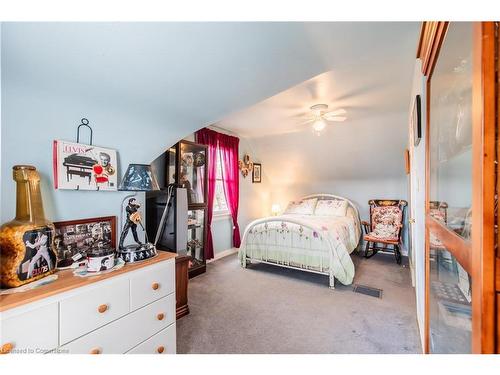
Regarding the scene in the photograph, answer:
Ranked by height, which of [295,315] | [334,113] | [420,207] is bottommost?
[295,315]

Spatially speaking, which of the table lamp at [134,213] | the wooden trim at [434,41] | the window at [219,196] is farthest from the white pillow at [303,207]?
the table lamp at [134,213]

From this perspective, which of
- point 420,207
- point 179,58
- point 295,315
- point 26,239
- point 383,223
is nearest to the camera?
point 26,239

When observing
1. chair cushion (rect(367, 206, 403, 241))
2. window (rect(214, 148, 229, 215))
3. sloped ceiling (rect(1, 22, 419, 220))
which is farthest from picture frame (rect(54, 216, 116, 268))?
chair cushion (rect(367, 206, 403, 241))

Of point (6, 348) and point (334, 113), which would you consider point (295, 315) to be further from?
point (334, 113)

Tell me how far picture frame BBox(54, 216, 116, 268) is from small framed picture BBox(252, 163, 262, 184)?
3.57 meters

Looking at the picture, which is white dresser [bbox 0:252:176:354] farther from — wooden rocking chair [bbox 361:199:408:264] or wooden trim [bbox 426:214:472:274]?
wooden rocking chair [bbox 361:199:408:264]

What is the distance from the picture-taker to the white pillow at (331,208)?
421 cm

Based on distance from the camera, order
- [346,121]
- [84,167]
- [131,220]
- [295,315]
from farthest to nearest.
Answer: [346,121] < [295,315] < [131,220] < [84,167]

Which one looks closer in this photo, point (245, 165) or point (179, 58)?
point (179, 58)

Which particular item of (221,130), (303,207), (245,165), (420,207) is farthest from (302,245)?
(221,130)

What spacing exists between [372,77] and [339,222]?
223 cm

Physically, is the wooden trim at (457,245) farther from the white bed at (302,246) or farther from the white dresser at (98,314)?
the white bed at (302,246)

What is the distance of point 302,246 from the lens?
298cm

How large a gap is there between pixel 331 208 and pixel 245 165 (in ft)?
6.39
